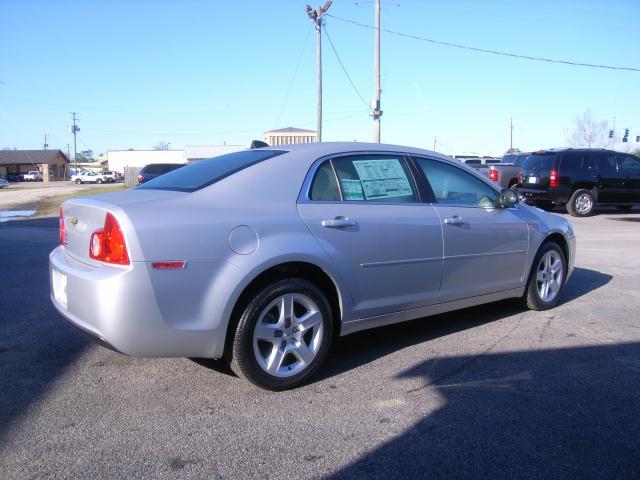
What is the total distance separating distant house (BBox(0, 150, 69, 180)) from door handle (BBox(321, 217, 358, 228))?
9494 cm

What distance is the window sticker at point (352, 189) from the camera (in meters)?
3.99

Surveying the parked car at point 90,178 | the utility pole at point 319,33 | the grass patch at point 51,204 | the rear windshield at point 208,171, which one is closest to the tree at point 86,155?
the parked car at point 90,178

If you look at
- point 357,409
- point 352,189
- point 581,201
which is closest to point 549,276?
point 352,189

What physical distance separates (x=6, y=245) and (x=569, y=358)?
8.92 m

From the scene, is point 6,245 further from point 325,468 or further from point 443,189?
point 325,468

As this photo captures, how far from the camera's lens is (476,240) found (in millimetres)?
4629

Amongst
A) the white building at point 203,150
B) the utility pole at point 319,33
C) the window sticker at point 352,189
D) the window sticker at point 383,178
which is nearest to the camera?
the window sticker at point 352,189

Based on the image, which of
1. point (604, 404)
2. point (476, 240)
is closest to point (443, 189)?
point (476, 240)

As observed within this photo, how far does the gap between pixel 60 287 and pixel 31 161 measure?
9918 cm

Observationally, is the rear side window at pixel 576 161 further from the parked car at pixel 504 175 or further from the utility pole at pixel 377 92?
the utility pole at pixel 377 92

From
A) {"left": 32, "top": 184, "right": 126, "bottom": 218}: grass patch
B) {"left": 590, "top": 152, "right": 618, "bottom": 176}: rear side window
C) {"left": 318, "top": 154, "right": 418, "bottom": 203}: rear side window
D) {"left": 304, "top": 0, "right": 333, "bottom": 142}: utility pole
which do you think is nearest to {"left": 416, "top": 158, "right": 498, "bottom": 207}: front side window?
{"left": 318, "top": 154, "right": 418, "bottom": 203}: rear side window

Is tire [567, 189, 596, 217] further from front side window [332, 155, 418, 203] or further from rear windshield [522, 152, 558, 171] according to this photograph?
front side window [332, 155, 418, 203]

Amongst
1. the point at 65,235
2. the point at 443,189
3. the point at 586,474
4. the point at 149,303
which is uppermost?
the point at 443,189

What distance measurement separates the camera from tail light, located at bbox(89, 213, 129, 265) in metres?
3.14
